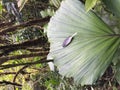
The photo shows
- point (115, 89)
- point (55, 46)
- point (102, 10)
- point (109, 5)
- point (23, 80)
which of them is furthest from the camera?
point (23, 80)

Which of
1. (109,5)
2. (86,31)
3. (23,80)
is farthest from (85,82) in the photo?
(23,80)

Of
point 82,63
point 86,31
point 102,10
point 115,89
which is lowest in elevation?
point 115,89

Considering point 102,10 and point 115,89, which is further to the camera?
point 115,89

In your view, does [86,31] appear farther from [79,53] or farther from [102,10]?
[102,10]

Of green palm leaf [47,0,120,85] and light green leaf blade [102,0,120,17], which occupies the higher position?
light green leaf blade [102,0,120,17]

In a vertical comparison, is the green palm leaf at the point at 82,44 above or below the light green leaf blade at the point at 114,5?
below

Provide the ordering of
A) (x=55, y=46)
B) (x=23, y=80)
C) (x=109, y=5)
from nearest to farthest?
(x=109, y=5) < (x=55, y=46) < (x=23, y=80)

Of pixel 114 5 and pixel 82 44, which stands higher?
pixel 114 5

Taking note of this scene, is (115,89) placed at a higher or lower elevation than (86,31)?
lower
